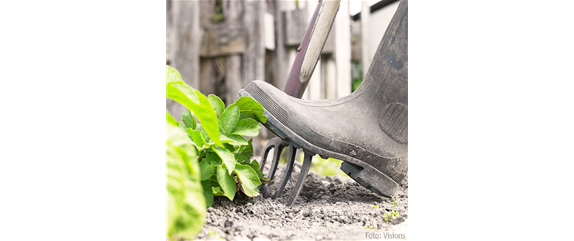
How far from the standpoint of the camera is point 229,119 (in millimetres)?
854

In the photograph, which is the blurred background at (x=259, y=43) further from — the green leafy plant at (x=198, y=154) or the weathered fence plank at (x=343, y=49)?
the green leafy plant at (x=198, y=154)

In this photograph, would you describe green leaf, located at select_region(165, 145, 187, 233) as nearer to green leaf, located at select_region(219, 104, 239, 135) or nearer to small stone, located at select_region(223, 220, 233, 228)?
small stone, located at select_region(223, 220, 233, 228)

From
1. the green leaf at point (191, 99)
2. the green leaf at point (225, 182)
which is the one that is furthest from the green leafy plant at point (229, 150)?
the green leaf at point (191, 99)

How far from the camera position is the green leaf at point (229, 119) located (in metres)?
0.85

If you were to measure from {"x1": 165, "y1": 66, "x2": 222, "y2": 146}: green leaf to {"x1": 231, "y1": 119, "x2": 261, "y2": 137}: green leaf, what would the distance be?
0.30 m

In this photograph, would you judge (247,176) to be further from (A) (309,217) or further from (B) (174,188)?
(B) (174,188)

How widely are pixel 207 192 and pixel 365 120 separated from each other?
579 mm

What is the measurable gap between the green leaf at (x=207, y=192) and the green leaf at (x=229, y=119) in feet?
0.44

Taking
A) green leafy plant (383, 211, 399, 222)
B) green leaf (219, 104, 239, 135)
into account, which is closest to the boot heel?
green leafy plant (383, 211, 399, 222)
